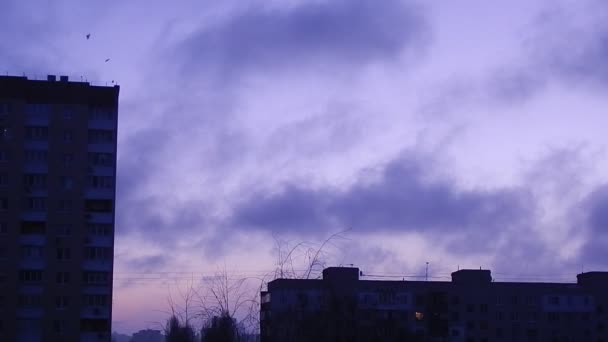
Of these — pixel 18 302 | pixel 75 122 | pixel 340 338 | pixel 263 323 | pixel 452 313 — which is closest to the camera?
pixel 340 338

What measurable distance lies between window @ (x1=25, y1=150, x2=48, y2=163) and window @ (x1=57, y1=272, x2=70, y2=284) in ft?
37.0

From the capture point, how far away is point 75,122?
7625cm

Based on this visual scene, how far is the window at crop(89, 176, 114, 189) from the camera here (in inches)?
2995

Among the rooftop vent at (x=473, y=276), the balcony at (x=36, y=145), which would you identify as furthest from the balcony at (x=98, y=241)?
the rooftop vent at (x=473, y=276)

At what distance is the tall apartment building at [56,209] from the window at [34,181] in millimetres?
97

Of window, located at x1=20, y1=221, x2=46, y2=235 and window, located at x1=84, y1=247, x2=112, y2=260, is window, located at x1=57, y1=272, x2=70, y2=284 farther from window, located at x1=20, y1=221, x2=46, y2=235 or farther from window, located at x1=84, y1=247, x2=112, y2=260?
window, located at x1=20, y1=221, x2=46, y2=235

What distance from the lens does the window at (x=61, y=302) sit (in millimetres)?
71562

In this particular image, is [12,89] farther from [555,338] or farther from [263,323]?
[555,338]

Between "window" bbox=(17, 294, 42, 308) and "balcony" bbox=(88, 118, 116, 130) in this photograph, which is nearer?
"window" bbox=(17, 294, 42, 308)

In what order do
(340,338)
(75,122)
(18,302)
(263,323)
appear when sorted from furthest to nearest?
(75,122)
(18,302)
(263,323)
(340,338)

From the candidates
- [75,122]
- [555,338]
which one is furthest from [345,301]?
[555,338]

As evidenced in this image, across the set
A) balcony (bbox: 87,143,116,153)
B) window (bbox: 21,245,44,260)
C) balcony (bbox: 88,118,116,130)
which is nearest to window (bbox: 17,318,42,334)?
window (bbox: 21,245,44,260)

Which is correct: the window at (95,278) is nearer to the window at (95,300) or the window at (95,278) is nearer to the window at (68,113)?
the window at (95,300)

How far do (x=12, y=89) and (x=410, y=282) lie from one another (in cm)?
→ 5402
